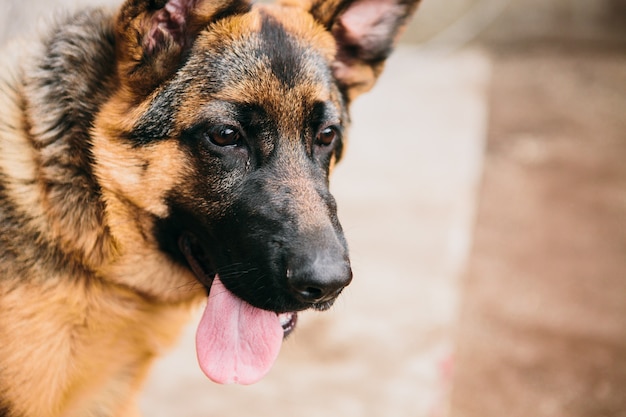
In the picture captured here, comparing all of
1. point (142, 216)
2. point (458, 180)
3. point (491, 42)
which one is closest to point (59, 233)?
point (142, 216)

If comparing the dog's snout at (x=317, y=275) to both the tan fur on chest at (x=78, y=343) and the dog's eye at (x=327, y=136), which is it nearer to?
the dog's eye at (x=327, y=136)

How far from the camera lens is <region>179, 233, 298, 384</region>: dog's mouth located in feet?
8.72

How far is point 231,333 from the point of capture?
8.90ft

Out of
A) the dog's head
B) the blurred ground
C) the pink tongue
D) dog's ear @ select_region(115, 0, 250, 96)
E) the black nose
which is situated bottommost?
the blurred ground

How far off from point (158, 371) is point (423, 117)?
16.2 feet

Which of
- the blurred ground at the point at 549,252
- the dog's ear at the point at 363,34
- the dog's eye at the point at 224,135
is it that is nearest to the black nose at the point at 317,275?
the dog's eye at the point at 224,135

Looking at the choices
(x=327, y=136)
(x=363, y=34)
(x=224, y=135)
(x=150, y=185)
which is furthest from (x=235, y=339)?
(x=363, y=34)

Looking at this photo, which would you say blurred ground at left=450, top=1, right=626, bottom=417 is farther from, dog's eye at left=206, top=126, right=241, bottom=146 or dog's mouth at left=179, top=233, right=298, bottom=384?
dog's eye at left=206, top=126, right=241, bottom=146

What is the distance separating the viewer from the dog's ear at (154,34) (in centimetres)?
263

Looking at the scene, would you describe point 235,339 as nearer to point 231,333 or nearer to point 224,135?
point 231,333

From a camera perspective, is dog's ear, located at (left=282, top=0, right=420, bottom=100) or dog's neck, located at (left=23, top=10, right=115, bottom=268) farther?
dog's ear, located at (left=282, top=0, right=420, bottom=100)

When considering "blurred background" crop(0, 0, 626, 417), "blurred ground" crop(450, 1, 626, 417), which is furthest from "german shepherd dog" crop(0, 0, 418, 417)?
"blurred ground" crop(450, 1, 626, 417)

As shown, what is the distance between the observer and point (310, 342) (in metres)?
4.47

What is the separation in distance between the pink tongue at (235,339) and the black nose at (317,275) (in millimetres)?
332
